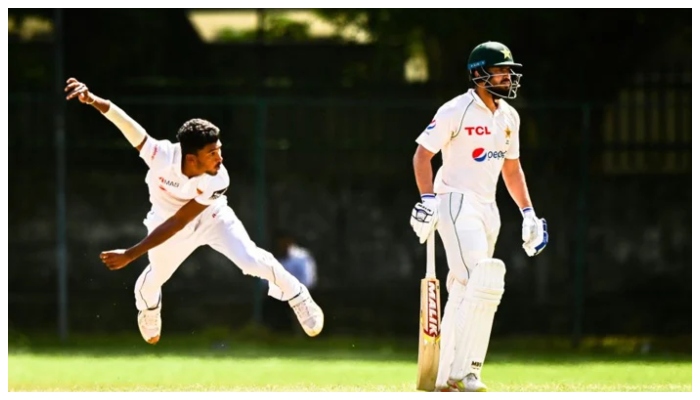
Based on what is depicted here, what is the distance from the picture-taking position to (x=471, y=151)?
26.6ft

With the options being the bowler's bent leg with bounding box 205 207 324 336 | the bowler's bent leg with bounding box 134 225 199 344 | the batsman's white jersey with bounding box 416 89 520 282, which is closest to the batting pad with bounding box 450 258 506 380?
the batsman's white jersey with bounding box 416 89 520 282

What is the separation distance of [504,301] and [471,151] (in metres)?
6.65

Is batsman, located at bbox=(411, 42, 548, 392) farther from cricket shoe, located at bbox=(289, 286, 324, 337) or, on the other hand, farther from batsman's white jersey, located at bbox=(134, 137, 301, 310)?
batsman's white jersey, located at bbox=(134, 137, 301, 310)

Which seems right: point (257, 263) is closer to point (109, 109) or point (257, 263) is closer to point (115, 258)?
point (115, 258)

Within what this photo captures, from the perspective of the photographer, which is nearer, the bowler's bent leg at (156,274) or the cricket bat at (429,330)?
the cricket bat at (429,330)

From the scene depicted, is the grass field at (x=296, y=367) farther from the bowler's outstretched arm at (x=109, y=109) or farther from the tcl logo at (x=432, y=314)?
the bowler's outstretched arm at (x=109, y=109)

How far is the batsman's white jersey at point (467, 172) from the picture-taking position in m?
8.01

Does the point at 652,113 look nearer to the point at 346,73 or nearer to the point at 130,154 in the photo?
the point at 346,73

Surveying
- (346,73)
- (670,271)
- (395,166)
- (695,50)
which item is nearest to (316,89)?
(346,73)

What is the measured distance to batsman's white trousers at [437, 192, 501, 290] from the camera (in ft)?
26.2

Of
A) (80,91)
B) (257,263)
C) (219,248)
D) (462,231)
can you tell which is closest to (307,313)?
(257,263)

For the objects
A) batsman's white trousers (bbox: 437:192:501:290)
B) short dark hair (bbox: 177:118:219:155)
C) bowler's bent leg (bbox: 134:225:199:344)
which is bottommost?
bowler's bent leg (bbox: 134:225:199:344)

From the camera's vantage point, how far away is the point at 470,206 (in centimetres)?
806

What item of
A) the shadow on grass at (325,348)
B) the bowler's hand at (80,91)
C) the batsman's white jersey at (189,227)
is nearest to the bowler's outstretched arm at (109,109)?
the bowler's hand at (80,91)
